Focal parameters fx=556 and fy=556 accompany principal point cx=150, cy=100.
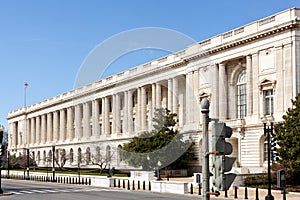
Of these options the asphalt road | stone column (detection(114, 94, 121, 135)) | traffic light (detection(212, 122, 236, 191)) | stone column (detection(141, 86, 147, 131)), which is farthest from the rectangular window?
traffic light (detection(212, 122, 236, 191))

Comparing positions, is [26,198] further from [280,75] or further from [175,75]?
[175,75]

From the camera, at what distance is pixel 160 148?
6419 centimetres

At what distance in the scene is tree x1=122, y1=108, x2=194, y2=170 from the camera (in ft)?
211

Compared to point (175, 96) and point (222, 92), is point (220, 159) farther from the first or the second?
point (175, 96)

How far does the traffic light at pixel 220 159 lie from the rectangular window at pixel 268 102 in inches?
2014

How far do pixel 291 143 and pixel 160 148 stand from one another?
23.9 metres

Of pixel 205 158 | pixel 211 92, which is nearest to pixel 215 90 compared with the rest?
pixel 211 92

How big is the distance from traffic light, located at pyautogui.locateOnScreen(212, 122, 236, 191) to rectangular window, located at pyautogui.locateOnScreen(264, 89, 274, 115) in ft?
168

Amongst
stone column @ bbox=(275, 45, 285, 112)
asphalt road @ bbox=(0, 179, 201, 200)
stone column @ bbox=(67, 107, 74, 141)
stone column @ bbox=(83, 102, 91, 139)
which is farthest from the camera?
stone column @ bbox=(67, 107, 74, 141)

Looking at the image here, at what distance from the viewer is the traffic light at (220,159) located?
8.92m

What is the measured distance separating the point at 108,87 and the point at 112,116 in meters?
5.34

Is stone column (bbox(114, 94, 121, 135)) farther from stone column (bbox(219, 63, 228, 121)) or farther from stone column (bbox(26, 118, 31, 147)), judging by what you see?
stone column (bbox(26, 118, 31, 147))

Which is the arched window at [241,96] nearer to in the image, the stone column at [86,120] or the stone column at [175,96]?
the stone column at [175,96]

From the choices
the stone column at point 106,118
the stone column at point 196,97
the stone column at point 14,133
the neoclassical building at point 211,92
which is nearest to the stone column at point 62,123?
the neoclassical building at point 211,92
